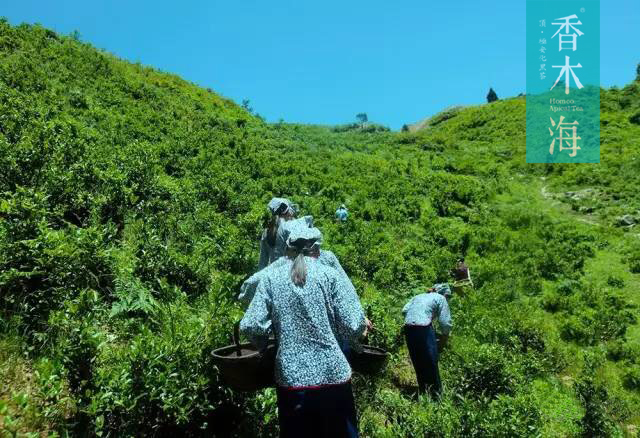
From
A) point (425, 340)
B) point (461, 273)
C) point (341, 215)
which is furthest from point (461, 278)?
point (425, 340)

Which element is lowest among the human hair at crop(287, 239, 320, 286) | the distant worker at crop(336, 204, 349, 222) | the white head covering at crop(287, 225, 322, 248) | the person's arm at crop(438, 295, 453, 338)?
the person's arm at crop(438, 295, 453, 338)

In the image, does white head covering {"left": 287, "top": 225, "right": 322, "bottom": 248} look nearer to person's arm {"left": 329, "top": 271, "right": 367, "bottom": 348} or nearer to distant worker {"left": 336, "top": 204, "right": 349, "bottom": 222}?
person's arm {"left": 329, "top": 271, "right": 367, "bottom": 348}

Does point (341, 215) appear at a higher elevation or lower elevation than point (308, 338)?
higher

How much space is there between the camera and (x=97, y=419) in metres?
2.82

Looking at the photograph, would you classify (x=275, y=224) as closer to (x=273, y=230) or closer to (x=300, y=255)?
(x=273, y=230)

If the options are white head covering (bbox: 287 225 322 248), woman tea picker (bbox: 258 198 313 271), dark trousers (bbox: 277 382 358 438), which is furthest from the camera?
woman tea picker (bbox: 258 198 313 271)

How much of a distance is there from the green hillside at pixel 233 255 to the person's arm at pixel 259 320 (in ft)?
2.57

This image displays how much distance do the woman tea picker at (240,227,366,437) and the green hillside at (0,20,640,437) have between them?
33.4 inches

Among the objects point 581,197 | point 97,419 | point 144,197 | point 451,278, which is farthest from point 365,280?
point 581,197

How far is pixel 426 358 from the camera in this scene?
5465 millimetres

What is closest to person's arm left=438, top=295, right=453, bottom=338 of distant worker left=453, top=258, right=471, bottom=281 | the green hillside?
the green hillside

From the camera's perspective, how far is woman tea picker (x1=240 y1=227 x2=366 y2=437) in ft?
9.11

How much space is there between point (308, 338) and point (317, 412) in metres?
0.42

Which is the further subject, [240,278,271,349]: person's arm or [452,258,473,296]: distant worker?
[452,258,473,296]: distant worker
